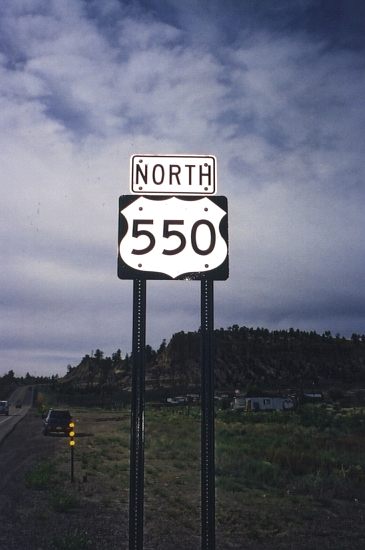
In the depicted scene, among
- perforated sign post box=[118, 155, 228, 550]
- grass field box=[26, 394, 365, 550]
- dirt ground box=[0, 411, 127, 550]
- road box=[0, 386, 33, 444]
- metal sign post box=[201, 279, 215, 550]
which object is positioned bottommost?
road box=[0, 386, 33, 444]

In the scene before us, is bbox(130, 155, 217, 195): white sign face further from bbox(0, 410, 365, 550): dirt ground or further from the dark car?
the dark car

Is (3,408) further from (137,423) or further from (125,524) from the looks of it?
(137,423)

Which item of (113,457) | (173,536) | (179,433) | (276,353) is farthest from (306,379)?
(173,536)

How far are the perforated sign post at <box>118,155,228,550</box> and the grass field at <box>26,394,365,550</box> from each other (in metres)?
7.27

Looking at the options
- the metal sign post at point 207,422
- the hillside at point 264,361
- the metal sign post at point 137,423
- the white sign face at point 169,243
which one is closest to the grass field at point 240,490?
the metal sign post at point 137,423

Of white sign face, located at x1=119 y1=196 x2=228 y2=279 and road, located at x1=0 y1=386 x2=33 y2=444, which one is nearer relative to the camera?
white sign face, located at x1=119 y1=196 x2=228 y2=279

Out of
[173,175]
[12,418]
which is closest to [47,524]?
[173,175]

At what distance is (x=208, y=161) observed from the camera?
16.8 ft

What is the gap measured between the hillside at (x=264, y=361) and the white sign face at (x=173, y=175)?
137 metres

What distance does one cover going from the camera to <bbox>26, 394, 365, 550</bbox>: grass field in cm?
1172

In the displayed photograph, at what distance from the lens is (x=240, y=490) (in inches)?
641

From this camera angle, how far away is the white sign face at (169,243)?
4.75 meters

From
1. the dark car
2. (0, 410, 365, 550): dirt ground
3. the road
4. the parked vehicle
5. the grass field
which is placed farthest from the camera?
the parked vehicle

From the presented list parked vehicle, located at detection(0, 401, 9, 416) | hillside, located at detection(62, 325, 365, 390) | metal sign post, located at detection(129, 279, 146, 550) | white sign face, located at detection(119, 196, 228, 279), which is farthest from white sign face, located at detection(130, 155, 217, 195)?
hillside, located at detection(62, 325, 365, 390)
